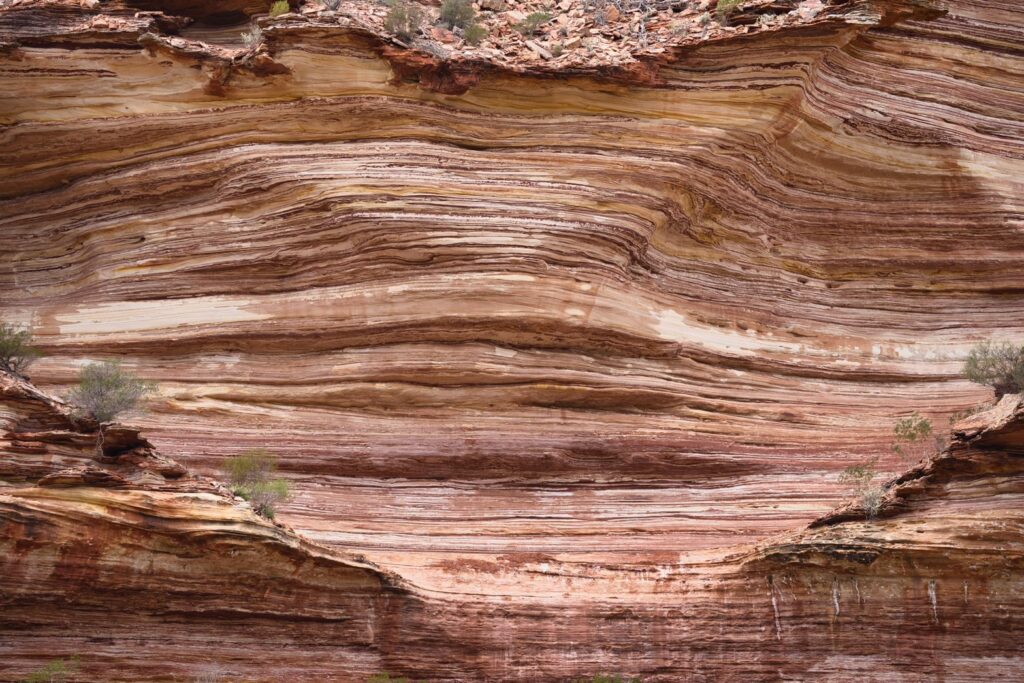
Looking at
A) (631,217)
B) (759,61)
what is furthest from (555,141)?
(759,61)

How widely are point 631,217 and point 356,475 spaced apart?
4709 mm

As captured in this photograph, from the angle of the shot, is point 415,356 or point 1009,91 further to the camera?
point 1009,91

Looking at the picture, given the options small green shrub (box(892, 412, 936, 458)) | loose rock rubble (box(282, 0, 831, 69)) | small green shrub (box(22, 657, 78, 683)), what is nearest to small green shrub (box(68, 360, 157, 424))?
small green shrub (box(22, 657, 78, 683))

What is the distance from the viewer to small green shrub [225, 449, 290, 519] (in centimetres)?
1206

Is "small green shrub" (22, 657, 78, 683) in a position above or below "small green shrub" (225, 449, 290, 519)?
below

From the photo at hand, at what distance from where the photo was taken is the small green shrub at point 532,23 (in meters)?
15.9

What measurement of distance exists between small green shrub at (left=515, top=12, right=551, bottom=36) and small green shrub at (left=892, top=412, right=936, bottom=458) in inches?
286

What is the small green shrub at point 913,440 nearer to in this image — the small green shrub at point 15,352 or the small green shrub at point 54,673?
the small green shrub at point 54,673

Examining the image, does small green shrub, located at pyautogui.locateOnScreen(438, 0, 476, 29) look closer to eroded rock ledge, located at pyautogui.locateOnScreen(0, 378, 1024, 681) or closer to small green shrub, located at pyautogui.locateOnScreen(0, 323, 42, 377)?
small green shrub, located at pyautogui.locateOnScreen(0, 323, 42, 377)

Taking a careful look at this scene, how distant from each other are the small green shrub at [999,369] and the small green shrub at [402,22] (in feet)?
27.3

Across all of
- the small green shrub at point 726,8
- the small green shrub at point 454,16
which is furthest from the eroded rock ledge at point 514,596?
the small green shrub at point 454,16

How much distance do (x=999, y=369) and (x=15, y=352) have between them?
12.0 m

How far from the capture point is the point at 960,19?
53.1ft

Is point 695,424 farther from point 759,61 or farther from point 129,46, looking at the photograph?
point 129,46
